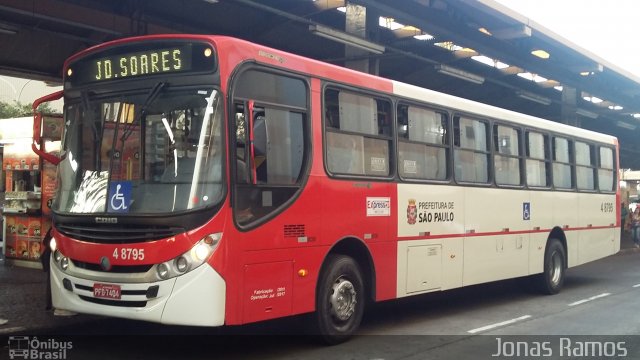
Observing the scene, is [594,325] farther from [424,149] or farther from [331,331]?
[331,331]

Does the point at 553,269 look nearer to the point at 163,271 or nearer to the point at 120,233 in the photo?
the point at 163,271

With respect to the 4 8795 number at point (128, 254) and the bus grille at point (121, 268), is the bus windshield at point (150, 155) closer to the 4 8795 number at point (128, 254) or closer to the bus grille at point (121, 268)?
the 4 8795 number at point (128, 254)

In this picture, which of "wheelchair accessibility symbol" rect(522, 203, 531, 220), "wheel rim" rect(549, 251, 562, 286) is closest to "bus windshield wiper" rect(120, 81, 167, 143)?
"wheelchair accessibility symbol" rect(522, 203, 531, 220)

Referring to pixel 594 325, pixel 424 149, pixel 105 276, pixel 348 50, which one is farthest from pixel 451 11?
pixel 105 276

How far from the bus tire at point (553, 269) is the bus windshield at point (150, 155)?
8.20m

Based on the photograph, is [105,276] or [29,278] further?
[29,278]

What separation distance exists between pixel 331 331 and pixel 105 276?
254 centimetres

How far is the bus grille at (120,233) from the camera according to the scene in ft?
18.6

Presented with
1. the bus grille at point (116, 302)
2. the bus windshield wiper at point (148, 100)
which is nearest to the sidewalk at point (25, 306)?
the bus grille at point (116, 302)

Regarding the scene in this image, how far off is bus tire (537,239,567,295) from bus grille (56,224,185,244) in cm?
838

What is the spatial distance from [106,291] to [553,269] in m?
9.15

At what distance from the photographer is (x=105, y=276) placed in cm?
592

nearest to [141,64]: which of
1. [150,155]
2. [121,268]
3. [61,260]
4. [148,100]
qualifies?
[148,100]

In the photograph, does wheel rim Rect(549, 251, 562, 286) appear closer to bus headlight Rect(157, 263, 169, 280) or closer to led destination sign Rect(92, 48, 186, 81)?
bus headlight Rect(157, 263, 169, 280)
